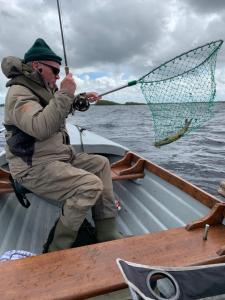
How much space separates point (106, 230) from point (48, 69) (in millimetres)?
1761

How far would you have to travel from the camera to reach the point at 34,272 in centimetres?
235

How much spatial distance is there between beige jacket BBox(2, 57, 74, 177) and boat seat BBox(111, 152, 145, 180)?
147 centimetres

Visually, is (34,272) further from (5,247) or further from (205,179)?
(205,179)

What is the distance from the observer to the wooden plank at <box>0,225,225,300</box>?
7.07ft

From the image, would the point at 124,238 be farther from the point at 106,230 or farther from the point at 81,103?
the point at 81,103

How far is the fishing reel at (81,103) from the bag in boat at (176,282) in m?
2.26

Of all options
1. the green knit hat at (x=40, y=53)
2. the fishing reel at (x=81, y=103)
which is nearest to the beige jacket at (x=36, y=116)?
the green knit hat at (x=40, y=53)

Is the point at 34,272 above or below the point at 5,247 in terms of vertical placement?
above

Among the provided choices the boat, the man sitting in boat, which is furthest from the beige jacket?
the boat

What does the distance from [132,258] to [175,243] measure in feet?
1.43

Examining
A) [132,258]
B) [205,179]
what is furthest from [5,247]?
[205,179]

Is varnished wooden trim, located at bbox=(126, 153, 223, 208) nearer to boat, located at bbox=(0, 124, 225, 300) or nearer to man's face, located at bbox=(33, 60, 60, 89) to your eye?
boat, located at bbox=(0, 124, 225, 300)

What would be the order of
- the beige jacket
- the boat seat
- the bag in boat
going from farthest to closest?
the boat seat
the beige jacket
the bag in boat

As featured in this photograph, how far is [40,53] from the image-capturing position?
321 centimetres
